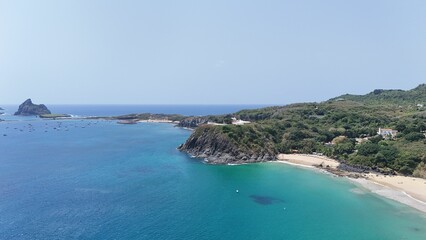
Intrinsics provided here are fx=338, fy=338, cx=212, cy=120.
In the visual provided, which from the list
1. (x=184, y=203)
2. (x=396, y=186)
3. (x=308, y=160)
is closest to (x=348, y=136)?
(x=308, y=160)

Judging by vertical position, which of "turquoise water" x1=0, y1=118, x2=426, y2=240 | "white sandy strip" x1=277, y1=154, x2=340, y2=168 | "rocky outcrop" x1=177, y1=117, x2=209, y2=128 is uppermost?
"rocky outcrop" x1=177, y1=117, x2=209, y2=128

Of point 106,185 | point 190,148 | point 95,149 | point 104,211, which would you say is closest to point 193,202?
point 104,211

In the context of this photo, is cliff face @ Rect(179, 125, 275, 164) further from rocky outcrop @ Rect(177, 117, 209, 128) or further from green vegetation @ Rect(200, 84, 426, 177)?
rocky outcrop @ Rect(177, 117, 209, 128)

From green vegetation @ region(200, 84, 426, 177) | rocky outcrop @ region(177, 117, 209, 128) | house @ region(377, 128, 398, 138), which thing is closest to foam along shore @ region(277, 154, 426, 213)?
green vegetation @ region(200, 84, 426, 177)

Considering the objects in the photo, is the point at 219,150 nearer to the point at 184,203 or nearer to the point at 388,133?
the point at 184,203

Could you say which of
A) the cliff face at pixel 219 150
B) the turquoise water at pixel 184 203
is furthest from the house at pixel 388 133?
the turquoise water at pixel 184 203
